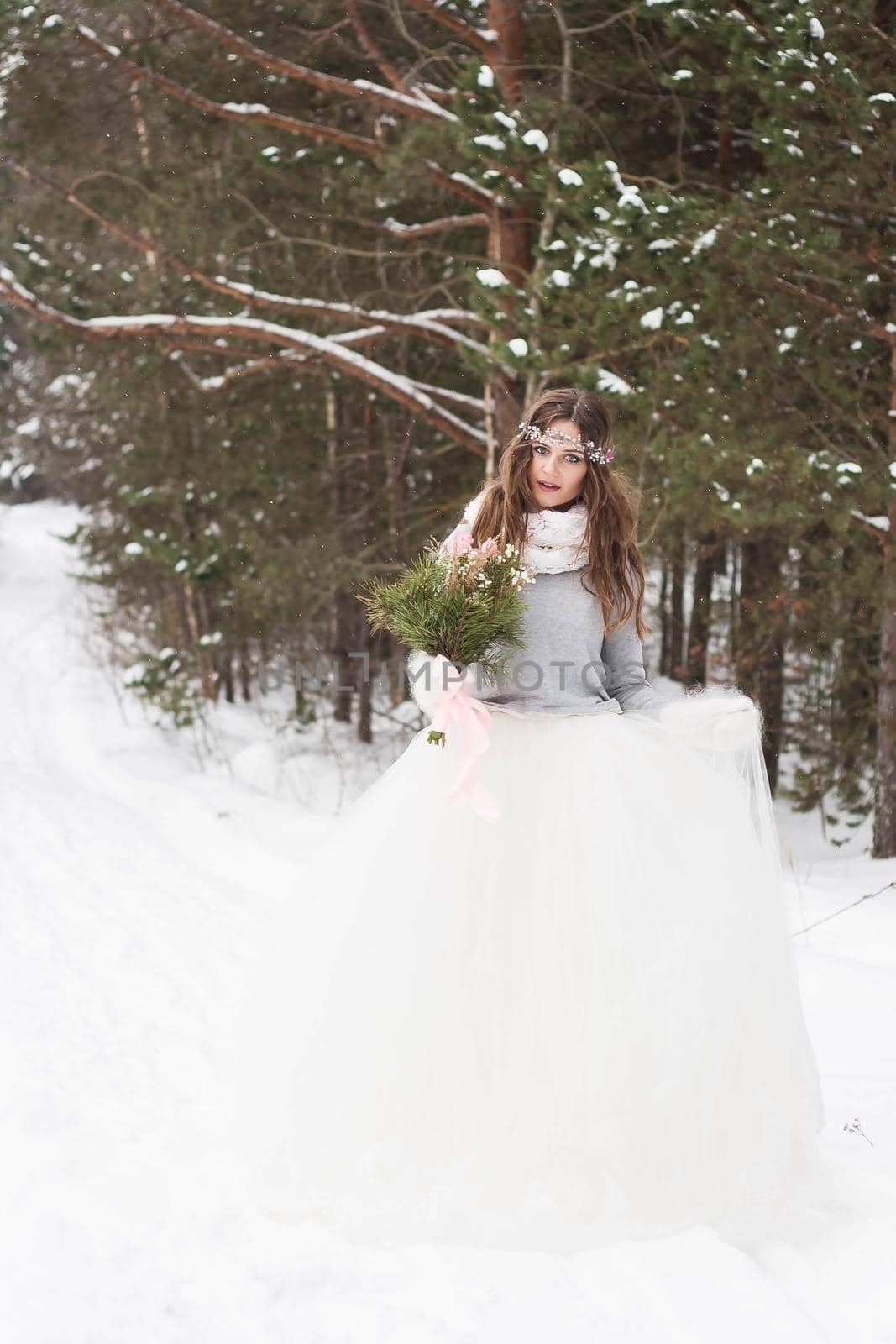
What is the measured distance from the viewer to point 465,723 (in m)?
2.88

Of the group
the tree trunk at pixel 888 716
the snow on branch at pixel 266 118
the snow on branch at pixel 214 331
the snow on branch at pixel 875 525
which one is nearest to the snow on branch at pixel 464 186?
the snow on branch at pixel 266 118

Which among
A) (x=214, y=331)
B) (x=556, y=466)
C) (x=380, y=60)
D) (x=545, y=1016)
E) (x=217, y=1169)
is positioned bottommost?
(x=217, y=1169)

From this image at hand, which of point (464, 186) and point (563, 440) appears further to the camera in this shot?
point (464, 186)

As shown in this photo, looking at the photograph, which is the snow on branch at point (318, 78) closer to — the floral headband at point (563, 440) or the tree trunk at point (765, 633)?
the tree trunk at point (765, 633)

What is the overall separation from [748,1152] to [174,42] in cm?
820

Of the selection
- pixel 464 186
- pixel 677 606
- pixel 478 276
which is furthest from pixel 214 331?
pixel 677 606

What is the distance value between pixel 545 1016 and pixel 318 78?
6.31m

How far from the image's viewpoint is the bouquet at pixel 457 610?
8.98 ft

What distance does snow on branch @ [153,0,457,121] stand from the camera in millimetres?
6707

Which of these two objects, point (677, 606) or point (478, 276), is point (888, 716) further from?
point (677, 606)

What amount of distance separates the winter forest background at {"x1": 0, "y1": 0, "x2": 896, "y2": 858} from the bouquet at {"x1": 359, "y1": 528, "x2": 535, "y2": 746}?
3391 mm

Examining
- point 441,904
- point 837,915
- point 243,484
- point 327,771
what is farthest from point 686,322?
point 243,484

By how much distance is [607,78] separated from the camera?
7086mm

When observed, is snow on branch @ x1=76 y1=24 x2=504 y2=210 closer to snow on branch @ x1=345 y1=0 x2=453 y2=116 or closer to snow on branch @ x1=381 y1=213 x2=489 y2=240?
snow on branch @ x1=381 y1=213 x2=489 y2=240
